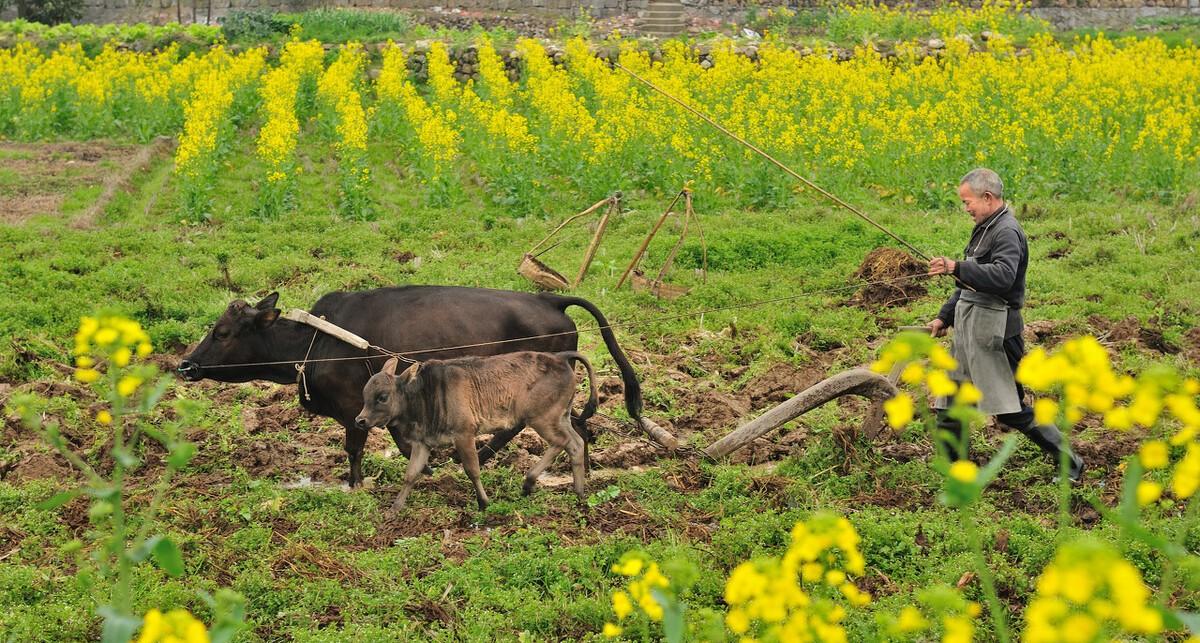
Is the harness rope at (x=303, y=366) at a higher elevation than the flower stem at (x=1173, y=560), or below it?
below

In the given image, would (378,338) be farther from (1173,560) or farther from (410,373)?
(1173,560)

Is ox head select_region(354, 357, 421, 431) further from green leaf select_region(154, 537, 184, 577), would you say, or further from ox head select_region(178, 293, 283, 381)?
green leaf select_region(154, 537, 184, 577)

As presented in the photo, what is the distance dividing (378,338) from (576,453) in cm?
148

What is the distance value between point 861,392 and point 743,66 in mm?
12808

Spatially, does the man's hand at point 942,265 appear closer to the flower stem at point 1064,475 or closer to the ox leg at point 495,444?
the flower stem at point 1064,475

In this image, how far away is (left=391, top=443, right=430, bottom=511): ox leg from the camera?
7.22 m

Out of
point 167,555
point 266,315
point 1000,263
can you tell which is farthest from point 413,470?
point 167,555

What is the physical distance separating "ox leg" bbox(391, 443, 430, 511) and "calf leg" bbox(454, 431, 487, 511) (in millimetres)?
208

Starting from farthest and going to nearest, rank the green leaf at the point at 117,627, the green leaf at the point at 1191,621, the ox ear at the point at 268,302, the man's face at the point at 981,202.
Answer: the ox ear at the point at 268,302 < the man's face at the point at 981,202 < the green leaf at the point at 117,627 < the green leaf at the point at 1191,621

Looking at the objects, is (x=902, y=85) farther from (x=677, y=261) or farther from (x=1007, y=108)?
(x=677, y=261)

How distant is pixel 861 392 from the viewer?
7652 mm

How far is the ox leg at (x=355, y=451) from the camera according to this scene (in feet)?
25.2

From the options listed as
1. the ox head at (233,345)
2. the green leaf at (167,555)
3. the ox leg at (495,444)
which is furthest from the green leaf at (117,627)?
the ox head at (233,345)

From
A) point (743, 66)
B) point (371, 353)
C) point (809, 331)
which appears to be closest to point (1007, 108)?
point (743, 66)
